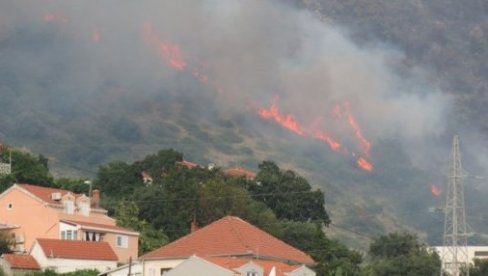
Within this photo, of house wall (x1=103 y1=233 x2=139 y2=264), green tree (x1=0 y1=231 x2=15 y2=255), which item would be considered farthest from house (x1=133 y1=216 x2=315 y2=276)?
green tree (x1=0 y1=231 x2=15 y2=255)

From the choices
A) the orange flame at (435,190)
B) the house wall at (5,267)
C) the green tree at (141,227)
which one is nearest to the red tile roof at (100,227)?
the green tree at (141,227)

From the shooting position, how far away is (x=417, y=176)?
7682 inches

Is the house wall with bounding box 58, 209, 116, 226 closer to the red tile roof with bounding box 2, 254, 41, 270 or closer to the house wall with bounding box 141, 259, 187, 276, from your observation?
the red tile roof with bounding box 2, 254, 41, 270

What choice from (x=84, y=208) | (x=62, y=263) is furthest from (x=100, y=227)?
(x=62, y=263)

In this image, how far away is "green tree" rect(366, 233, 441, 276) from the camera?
109 meters

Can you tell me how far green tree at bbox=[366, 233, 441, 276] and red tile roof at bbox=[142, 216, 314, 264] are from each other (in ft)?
45.3

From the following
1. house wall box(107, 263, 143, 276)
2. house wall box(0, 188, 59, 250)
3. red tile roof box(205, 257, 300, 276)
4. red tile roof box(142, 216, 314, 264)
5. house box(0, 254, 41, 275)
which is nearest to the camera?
red tile roof box(205, 257, 300, 276)

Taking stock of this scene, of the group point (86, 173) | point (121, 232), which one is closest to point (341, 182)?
point (86, 173)

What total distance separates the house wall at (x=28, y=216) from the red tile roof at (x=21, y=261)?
25.5 feet

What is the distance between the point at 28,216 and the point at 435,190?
339ft

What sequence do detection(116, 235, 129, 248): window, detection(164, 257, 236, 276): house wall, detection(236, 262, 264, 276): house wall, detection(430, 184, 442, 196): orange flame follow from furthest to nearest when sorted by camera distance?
detection(430, 184, 442, 196): orange flame < detection(116, 235, 129, 248): window < detection(236, 262, 264, 276): house wall < detection(164, 257, 236, 276): house wall

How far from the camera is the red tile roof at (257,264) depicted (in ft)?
253

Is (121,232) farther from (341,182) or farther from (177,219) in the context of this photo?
(341,182)

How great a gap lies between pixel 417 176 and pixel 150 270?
117363 mm
